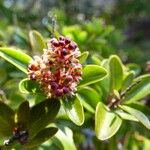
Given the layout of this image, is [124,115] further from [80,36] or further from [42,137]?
[80,36]

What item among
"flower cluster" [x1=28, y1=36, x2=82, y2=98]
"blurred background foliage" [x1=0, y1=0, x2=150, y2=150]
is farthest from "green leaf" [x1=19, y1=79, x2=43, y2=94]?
"blurred background foliage" [x1=0, y1=0, x2=150, y2=150]

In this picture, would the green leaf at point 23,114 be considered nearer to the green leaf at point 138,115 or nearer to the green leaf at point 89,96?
the green leaf at point 89,96

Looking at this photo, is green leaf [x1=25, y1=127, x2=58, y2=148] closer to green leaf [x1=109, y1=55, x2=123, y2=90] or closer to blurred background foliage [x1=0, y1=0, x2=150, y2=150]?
blurred background foliage [x1=0, y1=0, x2=150, y2=150]

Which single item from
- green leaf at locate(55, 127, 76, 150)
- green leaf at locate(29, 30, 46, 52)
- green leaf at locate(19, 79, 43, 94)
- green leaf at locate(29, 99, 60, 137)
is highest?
green leaf at locate(29, 30, 46, 52)

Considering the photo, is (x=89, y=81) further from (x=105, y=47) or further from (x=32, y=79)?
(x=105, y=47)

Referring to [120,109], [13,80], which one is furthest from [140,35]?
[120,109]

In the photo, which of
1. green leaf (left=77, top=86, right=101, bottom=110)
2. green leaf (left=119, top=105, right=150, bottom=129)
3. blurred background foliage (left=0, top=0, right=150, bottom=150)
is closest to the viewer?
green leaf (left=119, top=105, right=150, bottom=129)
